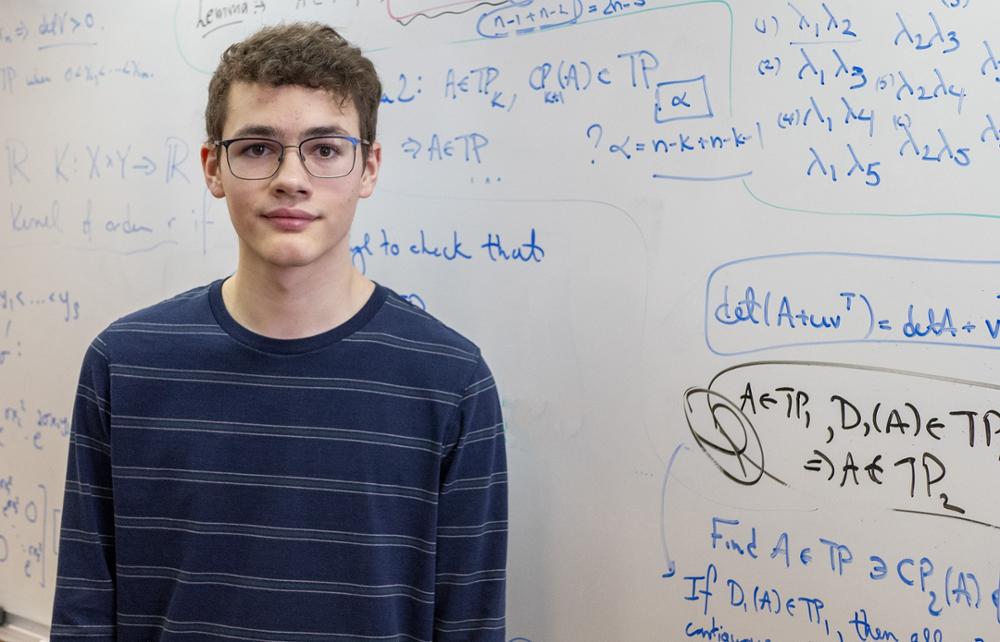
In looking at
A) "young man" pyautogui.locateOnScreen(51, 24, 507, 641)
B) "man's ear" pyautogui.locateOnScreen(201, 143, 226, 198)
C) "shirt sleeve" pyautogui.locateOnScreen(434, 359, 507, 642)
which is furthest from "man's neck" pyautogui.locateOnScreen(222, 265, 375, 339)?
"shirt sleeve" pyautogui.locateOnScreen(434, 359, 507, 642)

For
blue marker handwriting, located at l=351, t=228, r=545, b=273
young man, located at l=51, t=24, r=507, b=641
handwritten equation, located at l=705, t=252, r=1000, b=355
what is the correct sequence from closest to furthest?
handwritten equation, located at l=705, t=252, r=1000, b=355 < young man, located at l=51, t=24, r=507, b=641 < blue marker handwriting, located at l=351, t=228, r=545, b=273

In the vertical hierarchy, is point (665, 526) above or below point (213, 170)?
below

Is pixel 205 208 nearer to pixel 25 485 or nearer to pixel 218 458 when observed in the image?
pixel 218 458

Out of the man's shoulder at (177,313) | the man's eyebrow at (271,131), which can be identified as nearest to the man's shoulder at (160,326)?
the man's shoulder at (177,313)

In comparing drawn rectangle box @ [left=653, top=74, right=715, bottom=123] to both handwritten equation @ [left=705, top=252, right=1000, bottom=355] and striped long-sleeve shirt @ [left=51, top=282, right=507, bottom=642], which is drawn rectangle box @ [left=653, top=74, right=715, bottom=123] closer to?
handwritten equation @ [left=705, top=252, right=1000, bottom=355]

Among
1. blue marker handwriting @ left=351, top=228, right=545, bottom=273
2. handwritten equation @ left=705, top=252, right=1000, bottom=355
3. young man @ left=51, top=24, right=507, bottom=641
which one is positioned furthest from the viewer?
blue marker handwriting @ left=351, top=228, right=545, bottom=273

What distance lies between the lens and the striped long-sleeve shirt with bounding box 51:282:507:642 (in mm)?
1125

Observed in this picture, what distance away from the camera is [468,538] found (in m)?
1.14

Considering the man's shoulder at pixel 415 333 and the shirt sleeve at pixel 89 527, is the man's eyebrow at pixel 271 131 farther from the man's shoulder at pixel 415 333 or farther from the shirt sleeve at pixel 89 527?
the shirt sleeve at pixel 89 527

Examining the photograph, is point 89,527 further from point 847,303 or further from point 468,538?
point 847,303

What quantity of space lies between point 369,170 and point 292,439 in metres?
0.37

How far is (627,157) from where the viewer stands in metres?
1.18

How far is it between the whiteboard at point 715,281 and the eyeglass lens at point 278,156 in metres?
0.25

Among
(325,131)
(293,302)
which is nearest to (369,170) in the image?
(325,131)
